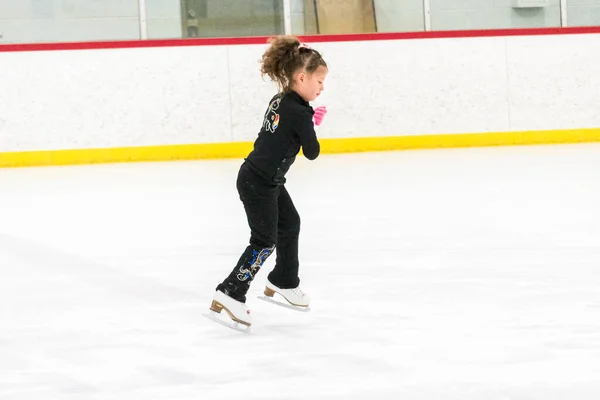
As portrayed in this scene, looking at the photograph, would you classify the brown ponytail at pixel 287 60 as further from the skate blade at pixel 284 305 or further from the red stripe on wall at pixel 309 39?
the red stripe on wall at pixel 309 39

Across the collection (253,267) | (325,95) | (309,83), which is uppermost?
(325,95)

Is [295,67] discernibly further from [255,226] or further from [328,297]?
[328,297]

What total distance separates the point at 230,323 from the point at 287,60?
0.76 meters

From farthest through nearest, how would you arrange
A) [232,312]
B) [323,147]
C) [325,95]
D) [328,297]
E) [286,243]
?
[323,147] < [325,95] < [328,297] < [286,243] < [232,312]

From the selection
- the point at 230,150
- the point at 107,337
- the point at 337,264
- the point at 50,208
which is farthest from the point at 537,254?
the point at 230,150

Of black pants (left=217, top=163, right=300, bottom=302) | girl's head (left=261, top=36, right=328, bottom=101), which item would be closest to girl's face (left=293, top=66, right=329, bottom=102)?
girl's head (left=261, top=36, right=328, bottom=101)

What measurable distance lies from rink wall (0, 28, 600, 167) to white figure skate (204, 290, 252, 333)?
22.1 ft

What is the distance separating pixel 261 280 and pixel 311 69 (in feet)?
3.23

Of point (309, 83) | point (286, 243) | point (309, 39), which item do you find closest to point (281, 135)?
point (309, 83)

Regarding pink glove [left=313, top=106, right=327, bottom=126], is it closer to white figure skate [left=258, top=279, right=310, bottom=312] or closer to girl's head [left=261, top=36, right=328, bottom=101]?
girl's head [left=261, top=36, right=328, bottom=101]

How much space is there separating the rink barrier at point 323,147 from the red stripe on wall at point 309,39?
100 cm

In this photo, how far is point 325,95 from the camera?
9.68 metres

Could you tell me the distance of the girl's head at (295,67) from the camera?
2779 millimetres

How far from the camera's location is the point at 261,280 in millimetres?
3492
